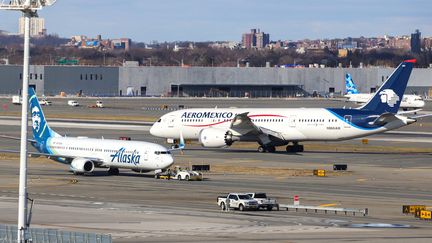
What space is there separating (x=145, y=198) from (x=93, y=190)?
6.79 meters

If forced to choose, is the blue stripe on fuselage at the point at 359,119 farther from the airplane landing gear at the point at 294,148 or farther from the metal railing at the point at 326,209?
the metal railing at the point at 326,209

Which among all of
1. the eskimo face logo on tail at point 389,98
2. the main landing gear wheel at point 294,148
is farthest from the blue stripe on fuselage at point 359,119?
the main landing gear wheel at point 294,148

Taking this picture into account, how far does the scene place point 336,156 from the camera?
109 m

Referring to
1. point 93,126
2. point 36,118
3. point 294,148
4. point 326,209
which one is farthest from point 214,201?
point 93,126

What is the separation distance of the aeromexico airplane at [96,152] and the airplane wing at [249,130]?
77.3 feet

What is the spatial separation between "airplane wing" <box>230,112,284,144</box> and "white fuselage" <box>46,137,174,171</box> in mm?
24343

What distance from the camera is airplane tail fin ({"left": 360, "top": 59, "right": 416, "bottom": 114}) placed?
110m

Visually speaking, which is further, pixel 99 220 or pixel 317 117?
pixel 317 117

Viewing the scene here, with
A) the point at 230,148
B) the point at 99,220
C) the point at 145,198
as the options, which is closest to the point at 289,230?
the point at 99,220

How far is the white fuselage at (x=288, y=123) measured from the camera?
4291 inches

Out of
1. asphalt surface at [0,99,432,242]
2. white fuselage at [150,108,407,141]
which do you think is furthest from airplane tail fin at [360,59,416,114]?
asphalt surface at [0,99,432,242]

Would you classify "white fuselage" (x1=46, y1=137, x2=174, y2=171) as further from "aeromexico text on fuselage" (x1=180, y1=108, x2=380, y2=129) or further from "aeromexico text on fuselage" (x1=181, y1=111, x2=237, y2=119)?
"aeromexico text on fuselage" (x1=180, y1=108, x2=380, y2=129)

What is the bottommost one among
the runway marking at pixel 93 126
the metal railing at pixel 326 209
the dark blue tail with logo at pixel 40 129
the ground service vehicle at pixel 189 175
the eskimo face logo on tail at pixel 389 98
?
the runway marking at pixel 93 126

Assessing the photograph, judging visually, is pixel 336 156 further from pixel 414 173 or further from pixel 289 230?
pixel 289 230
